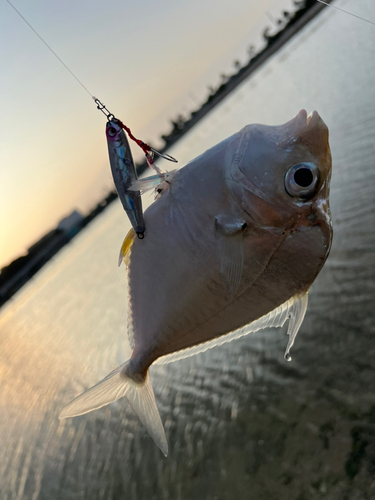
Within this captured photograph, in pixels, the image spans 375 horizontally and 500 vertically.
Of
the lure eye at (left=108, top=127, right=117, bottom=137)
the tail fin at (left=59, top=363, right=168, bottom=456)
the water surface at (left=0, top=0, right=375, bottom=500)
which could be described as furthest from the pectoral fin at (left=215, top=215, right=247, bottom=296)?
the water surface at (left=0, top=0, right=375, bottom=500)

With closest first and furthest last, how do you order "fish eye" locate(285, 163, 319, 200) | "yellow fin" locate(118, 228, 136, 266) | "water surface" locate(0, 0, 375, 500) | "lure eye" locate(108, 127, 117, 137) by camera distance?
1. "lure eye" locate(108, 127, 117, 137)
2. "fish eye" locate(285, 163, 319, 200)
3. "yellow fin" locate(118, 228, 136, 266)
4. "water surface" locate(0, 0, 375, 500)

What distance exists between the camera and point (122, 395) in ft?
4.10

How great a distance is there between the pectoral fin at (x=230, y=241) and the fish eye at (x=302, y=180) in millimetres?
197

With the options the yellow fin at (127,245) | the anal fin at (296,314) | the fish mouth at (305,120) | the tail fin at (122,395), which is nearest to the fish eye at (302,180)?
the fish mouth at (305,120)

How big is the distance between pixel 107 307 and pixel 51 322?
2268 millimetres

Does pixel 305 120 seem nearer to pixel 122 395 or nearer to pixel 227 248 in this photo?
pixel 227 248

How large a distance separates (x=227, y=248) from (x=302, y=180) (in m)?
0.34

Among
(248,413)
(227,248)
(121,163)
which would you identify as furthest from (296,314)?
(248,413)

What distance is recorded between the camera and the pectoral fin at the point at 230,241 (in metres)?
1.04

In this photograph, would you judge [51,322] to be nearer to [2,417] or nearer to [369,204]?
[2,417]

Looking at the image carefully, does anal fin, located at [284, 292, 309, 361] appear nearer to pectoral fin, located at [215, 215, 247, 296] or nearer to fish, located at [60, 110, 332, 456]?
fish, located at [60, 110, 332, 456]

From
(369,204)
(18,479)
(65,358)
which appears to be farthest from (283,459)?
(65,358)

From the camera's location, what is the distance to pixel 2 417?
4207mm

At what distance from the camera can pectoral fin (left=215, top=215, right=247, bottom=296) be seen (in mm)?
1045
